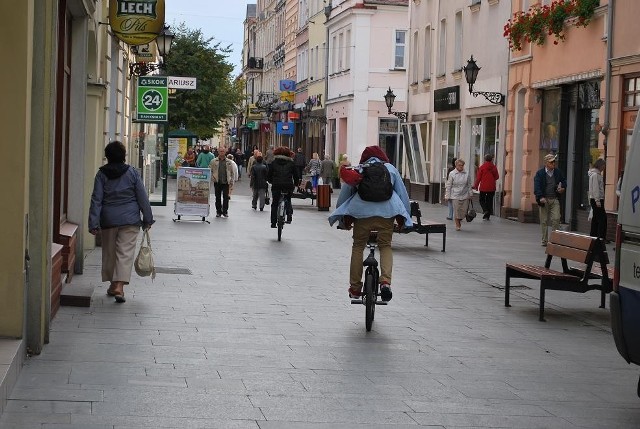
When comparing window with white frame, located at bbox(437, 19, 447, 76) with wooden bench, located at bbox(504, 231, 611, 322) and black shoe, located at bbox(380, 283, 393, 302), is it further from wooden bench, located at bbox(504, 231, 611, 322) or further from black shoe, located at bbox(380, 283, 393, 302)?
black shoe, located at bbox(380, 283, 393, 302)

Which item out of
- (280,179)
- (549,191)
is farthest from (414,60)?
(549,191)

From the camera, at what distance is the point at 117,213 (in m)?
13.2

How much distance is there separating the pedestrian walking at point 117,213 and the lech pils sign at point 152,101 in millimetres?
15364

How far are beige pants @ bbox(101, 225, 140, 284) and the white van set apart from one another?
624cm

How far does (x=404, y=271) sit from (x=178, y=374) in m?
9.39

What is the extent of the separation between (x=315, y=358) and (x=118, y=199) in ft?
13.3

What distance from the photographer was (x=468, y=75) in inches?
1344

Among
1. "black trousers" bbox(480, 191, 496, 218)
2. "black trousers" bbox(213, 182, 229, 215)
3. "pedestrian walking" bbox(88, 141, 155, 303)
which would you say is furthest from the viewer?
"black trousers" bbox(480, 191, 496, 218)

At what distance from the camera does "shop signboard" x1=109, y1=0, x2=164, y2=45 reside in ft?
60.0

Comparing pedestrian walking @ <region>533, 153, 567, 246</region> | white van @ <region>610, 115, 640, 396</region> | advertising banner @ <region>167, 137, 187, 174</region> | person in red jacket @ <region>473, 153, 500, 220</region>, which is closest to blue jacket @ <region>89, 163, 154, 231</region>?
white van @ <region>610, 115, 640, 396</region>

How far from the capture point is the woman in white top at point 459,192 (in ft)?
93.7

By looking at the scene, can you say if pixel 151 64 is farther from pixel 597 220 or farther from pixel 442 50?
pixel 597 220

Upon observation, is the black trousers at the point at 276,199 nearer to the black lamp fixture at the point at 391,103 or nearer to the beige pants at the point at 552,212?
the beige pants at the point at 552,212

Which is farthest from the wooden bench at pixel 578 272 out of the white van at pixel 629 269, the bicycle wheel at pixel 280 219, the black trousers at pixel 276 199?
the black trousers at pixel 276 199
